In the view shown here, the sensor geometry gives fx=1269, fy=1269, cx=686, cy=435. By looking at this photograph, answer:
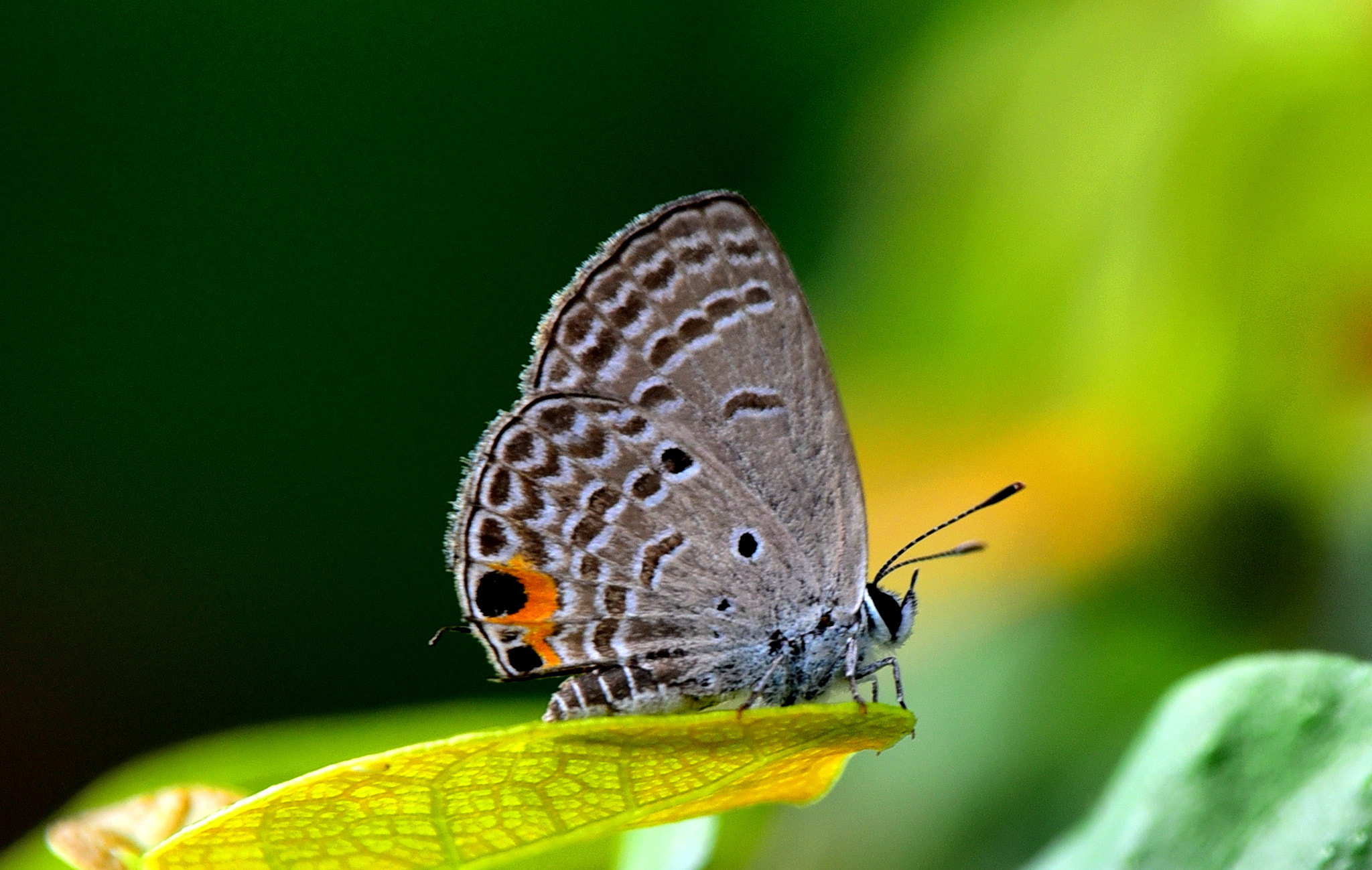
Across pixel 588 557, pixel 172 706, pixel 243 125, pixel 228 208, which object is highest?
pixel 243 125

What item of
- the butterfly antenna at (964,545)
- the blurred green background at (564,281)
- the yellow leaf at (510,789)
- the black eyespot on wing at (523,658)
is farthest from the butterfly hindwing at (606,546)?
the blurred green background at (564,281)

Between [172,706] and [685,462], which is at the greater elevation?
[685,462]

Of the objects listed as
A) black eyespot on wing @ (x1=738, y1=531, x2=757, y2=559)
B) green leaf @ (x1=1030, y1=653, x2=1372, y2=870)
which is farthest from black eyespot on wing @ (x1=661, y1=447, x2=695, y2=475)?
green leaf @ (x1=1030, y1=653, x2=1372, y2=870)

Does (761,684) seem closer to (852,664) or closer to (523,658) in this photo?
(852,664)

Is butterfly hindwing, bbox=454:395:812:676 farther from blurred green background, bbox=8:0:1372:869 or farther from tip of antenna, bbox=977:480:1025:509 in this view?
blurred green background, bbox=8:0:1372:869

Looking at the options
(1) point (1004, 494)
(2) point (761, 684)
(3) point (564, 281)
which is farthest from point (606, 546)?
(3) point (564, 281)

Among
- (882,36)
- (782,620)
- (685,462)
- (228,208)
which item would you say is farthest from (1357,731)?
(228,208)

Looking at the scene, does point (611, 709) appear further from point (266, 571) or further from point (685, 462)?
point (266, 571)

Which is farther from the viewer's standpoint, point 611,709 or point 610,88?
point 610,88
